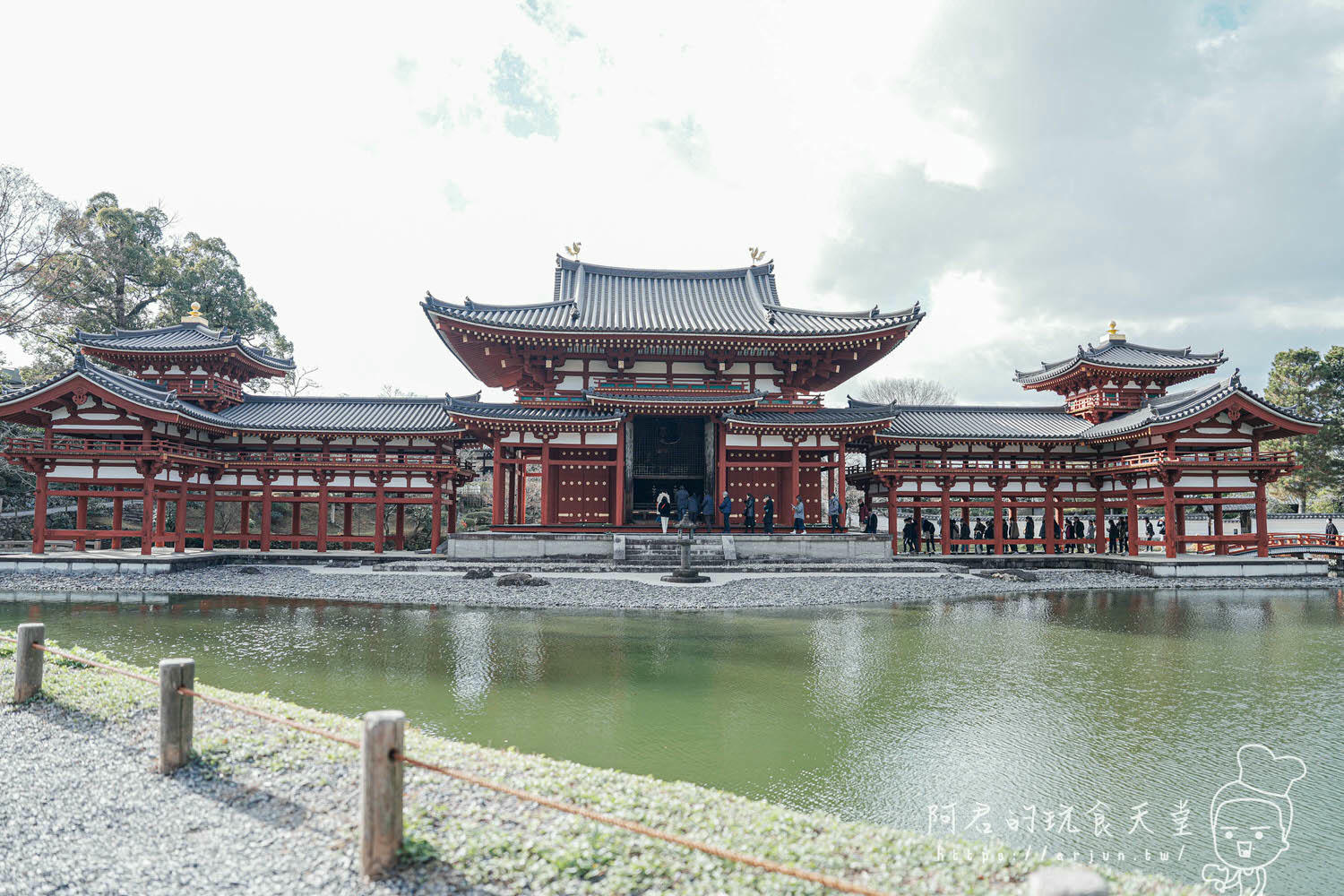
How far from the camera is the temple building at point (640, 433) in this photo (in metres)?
20.3

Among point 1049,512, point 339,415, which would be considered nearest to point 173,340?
point 339,415

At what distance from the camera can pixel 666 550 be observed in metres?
19.7

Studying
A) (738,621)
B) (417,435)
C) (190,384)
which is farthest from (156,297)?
(738,621)

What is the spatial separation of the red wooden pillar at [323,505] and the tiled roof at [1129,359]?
26792 mm

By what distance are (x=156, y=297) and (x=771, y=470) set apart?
29274 mm

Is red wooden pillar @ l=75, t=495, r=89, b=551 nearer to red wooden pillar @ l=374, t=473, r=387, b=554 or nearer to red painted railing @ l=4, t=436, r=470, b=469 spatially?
red painted railing @ l=4, t=436, r=470, b=469

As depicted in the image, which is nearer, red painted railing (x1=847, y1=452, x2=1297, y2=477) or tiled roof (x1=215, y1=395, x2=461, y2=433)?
red painted railing (x1=847, y1=452, x2=1297, y2=477)

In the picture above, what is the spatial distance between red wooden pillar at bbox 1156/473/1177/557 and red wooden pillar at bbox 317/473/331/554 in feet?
88.2

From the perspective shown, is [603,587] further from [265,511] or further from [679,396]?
[265,511]

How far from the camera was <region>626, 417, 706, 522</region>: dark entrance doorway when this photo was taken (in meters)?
23.7

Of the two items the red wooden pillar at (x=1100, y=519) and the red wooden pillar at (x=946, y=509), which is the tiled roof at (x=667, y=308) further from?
the red wooden pillar at (x=1100, y=519)

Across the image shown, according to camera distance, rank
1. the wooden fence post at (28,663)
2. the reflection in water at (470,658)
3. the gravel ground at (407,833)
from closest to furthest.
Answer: the gravel ground at (407,833)
the wooden fence post at (28,663)
the reflection in water at (470,658)

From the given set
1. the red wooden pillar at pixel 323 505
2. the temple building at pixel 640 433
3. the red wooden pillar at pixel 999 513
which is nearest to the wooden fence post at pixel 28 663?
the temple building at pixel 640 433

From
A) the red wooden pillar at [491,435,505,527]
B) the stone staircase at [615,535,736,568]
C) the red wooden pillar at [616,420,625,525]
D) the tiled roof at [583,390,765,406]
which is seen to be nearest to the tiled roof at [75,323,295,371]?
the red wooden pillar at [491,435,505,527]
